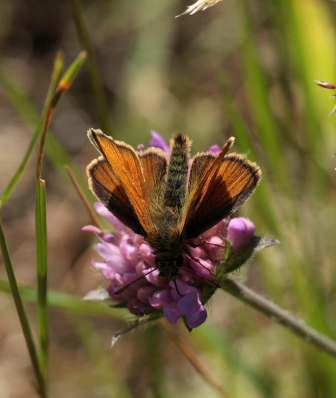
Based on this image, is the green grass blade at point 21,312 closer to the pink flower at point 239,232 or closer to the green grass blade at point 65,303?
the green grass blade at point 65,303

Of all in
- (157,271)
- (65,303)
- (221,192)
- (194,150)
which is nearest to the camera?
(221,192)

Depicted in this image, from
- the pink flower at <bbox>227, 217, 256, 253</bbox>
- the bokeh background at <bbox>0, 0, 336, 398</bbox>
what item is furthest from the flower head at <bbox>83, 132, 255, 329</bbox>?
the bokeh background at <bbox>0, 0, 336, 398</bbox>

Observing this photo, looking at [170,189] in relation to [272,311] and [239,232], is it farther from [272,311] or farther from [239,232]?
[272,311]

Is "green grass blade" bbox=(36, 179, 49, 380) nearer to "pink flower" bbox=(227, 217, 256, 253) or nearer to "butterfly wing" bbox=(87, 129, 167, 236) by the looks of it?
"butterfly wing" bbox=(87, 129, 167, 236)

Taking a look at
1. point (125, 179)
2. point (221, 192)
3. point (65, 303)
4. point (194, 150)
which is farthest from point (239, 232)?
point (194, 150)

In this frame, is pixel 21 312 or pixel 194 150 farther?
pixel 194 150

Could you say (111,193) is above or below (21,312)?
above

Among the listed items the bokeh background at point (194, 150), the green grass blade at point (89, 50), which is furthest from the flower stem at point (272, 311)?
the green grass blade at point (89, 50)
